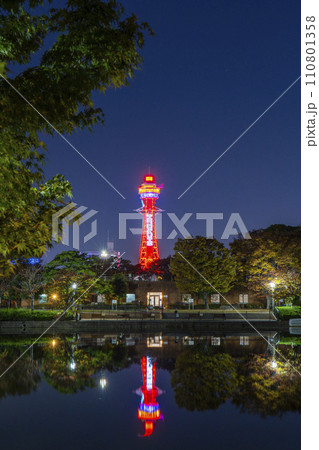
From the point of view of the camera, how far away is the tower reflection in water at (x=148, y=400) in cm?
1030

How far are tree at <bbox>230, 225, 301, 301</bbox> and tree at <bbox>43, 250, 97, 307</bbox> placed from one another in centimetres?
1754

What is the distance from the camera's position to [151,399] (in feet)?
40.4

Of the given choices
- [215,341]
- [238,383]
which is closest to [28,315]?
[215,341]

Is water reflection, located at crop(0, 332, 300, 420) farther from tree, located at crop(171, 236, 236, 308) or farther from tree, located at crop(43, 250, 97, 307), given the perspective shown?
tree, located at crop(171, 236, 236, 308)

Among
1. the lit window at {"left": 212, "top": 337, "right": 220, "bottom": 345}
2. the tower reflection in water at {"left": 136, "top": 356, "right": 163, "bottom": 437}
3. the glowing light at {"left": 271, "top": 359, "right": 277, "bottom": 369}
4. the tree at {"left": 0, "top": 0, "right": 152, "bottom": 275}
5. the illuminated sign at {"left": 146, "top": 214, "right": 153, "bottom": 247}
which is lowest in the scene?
the lit window at {"left": 212, "top": 337, "right": 220, "bottom": 345}

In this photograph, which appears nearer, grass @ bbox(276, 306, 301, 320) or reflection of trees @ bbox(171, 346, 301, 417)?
reflection of trees @ bbox(171, 346, 301, 417)

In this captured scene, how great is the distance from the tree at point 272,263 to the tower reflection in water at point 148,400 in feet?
86.5

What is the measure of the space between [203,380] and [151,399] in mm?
2653

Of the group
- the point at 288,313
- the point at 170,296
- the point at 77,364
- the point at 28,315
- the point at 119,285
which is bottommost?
the point at 170,296

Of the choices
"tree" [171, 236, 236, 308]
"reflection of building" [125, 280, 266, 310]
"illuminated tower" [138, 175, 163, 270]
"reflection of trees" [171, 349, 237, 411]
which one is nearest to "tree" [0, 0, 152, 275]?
"reflection of trees" [171, 349, 237, 411]

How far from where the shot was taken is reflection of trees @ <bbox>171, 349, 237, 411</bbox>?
1196 cm

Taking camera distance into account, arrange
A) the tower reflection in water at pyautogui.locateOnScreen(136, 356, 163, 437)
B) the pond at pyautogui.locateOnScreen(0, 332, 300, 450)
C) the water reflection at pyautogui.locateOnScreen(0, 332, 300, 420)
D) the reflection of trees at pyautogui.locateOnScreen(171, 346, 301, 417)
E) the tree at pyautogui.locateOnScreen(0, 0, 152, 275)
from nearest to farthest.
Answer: the tree at pyautogui.locateOnScreen(0, 0, 152, 275) < the pond at pyautogui.locateOnScreen(0, 332, 300, 450) < the tower reflection in water at pyautogui.locateOnScreen(136, 356, 163, 437) < the reflection of trees at pyautogui.locateOnScreen(171, 346, 301, 417) < the water reflection at pyautogui.locateOnScreen(0, 332, 300, 420)

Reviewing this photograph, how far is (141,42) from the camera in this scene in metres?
6.40

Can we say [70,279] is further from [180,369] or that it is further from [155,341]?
[180,369]
